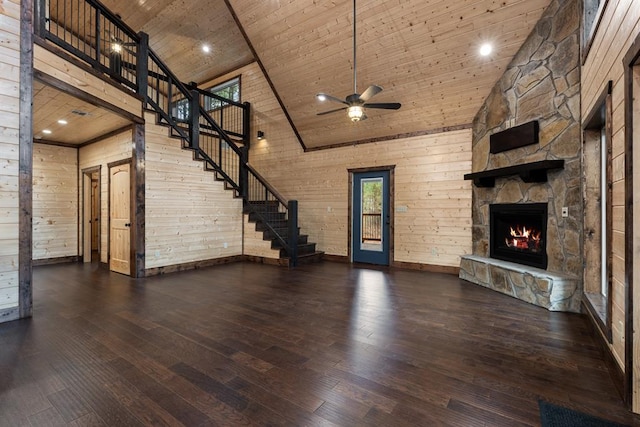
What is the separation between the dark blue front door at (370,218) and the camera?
6.56 metres

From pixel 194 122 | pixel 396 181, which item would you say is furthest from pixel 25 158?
pixel 396 181

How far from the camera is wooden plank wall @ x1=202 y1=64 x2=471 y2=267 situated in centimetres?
569

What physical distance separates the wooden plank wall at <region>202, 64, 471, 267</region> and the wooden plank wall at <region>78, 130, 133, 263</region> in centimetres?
350

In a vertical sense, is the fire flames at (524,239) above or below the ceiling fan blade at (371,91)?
below

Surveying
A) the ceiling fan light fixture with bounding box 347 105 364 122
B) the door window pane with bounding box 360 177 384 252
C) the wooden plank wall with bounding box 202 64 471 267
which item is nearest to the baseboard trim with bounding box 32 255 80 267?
the wooden plank wall with bounding box 202 64 471 267

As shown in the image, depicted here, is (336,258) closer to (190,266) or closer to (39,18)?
(190,266)

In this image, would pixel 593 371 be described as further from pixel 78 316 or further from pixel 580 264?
pixel 78 316

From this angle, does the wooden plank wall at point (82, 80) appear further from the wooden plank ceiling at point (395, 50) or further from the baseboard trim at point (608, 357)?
the baseboard trim at point (608, 357)

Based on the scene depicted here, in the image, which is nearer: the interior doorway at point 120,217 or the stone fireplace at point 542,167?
the stone fireplace at point 542,167

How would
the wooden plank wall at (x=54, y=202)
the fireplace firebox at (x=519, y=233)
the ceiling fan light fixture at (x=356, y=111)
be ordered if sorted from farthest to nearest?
1. the wooden plank wall at (x=54, y=202)
2. the fireplace firebox at (x=519, y=233)
3. the ceiling fan light fixture at (x=356, y=111)

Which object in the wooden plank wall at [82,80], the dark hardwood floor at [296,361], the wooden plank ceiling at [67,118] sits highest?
the wooden plank wall at [82,80]

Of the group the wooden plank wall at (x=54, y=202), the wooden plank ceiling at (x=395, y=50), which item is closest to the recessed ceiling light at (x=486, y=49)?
the wooden plank ceiling at (x=395, y=50)

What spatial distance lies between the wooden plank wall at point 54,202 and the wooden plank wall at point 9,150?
4.44 meters

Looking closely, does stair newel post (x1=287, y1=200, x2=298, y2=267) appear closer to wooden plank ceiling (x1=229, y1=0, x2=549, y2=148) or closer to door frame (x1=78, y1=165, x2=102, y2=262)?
wooden plank ceiling (x1=229, y1=0, x2=549, y2=148)
